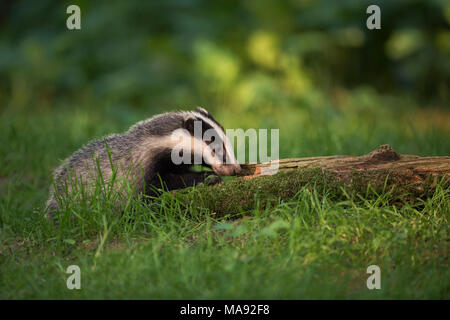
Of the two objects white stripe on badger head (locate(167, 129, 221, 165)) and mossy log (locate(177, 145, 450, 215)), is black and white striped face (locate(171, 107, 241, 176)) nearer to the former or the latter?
white stripe on badger head (locate(167, 129, 221, 165))

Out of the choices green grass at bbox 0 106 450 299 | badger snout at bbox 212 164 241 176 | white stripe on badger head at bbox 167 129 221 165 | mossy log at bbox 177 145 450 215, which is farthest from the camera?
white stripe on badger head at bbox 167 129 221 165

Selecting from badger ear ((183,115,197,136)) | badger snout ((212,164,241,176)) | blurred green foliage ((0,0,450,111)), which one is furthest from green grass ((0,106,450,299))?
blurred green foliage ((0,0,450,111))

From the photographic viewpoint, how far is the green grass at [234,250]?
10.6ft

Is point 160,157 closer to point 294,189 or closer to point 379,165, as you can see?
point 294,189

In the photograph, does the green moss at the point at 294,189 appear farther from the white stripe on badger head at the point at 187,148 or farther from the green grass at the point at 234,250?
the white stripe on badger head at the point at 187,148

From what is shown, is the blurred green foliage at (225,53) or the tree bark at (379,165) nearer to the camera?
the tree bark at (379,165)

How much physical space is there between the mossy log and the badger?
36 centimetres

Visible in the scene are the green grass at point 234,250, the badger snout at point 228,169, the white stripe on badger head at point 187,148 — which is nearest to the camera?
the green grass at point 234,250

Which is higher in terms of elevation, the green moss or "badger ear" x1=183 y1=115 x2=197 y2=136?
"badger ear" x1=183 y1=115 x2=197 y2=136

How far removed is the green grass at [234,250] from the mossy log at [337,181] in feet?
0.25

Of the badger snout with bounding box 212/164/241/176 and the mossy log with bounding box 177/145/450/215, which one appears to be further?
→ the badger snout with bounding box 212/164/241/176

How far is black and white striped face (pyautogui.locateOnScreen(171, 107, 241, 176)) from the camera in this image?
4676mm

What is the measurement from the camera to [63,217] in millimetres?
4133

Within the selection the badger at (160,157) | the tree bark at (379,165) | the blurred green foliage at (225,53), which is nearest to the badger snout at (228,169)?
the badger at (160,157)
